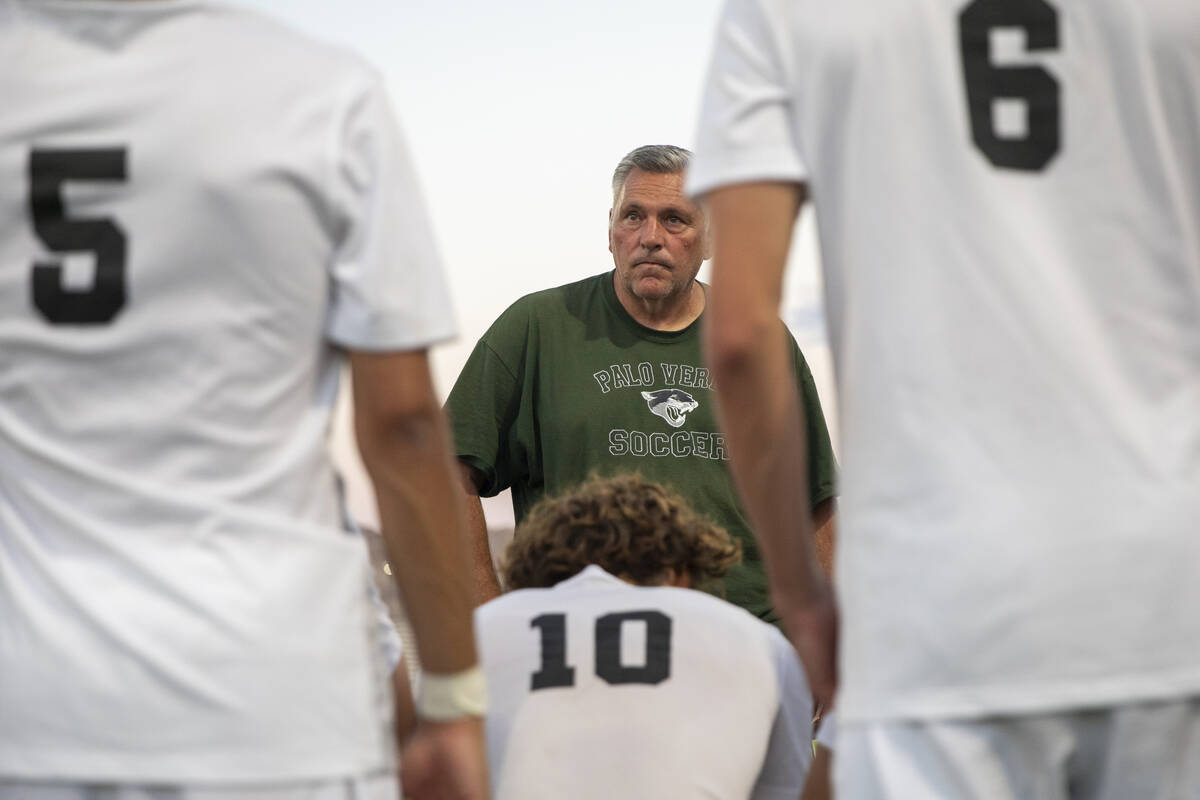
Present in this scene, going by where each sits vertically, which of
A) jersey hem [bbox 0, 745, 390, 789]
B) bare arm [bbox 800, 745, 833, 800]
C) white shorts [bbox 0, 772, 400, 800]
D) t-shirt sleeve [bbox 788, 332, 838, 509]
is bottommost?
t-shirt sleeve [bbox 788, 332, 838, 509]

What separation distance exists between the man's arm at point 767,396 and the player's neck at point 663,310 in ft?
9.53

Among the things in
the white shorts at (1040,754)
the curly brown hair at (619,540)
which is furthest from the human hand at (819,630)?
the curly brown hair at (619,540)

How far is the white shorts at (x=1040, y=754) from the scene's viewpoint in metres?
1.73

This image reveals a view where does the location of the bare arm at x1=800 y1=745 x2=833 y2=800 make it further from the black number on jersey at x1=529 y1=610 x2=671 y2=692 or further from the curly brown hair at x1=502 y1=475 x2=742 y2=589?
the curly brown hair at x1=502 y1=475 x2=742 y2=589

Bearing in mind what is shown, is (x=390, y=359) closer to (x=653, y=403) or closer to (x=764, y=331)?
(x=764, y=331)

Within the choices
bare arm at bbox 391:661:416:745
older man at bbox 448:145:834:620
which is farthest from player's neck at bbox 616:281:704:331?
bare arm at bbox 391:661:416:745

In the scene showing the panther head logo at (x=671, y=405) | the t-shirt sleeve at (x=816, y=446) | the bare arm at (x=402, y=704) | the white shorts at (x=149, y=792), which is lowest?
the t-shirt sleeve at (x=816, y=446)

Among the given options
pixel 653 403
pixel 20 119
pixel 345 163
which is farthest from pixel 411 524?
pixel 653 403

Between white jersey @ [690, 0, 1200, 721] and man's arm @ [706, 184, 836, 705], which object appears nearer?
white jersey @ [690, 0, 1200, 721]

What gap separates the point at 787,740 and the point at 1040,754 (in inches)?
51.3

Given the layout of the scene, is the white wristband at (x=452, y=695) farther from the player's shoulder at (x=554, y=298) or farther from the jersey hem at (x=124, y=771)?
the player's shoulder at (x=554, y=298)

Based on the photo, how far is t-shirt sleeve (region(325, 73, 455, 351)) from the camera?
190cm

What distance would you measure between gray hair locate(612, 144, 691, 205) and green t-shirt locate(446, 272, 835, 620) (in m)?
0.46

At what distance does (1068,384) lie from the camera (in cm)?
175
